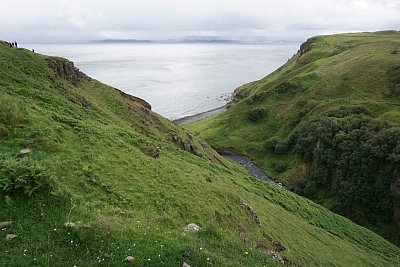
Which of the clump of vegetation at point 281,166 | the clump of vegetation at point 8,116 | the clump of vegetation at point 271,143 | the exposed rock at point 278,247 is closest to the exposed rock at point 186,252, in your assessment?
the exposed rock at point 278,247

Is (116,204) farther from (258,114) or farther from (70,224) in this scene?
(258,114)

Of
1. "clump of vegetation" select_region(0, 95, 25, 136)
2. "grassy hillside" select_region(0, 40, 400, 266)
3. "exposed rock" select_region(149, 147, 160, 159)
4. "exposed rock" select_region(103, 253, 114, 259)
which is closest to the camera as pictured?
"exposed rock" select_region(103, 253, 114, 259)

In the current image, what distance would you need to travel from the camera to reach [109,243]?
14.3 meters

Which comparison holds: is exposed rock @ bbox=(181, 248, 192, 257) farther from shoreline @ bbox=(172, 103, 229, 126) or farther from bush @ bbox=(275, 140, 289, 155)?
shoreline @ bbox=(172, 103, 229, 126)

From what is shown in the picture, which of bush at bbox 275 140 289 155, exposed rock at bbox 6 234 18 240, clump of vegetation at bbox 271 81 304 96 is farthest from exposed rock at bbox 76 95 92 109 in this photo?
clump of vegetation at bbox 271 81 304 96

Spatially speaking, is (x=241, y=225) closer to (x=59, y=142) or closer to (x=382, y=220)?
(x=59, y=142)

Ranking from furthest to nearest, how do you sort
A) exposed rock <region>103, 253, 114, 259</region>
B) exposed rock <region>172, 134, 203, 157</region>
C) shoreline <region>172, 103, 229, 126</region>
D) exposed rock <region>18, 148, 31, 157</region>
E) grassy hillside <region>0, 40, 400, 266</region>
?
1. shoreline <region>172, 103, 229, 126</region>
2. exposed rock <region>172, 134, 203, 157</region>
3. exposed rock <region>18, 148, 31, 157</region>
4. grassy hillside <region>0, 40, 400, 266</region>
5. exposed rock <region>103, 253, 114, 259</region>

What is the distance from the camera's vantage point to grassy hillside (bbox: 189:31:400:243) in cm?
7406

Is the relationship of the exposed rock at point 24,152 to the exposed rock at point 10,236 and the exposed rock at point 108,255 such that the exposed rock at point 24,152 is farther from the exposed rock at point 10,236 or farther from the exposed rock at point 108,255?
the exposed rock at point 108,255

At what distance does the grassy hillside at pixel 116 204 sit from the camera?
46.9ft

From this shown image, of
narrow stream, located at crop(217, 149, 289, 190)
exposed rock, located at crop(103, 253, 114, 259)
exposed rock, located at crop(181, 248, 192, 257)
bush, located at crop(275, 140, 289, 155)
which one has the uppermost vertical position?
exposed rock, located at crop(103, 253, 114, 259)

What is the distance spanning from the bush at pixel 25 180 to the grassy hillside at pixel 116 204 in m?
0.05

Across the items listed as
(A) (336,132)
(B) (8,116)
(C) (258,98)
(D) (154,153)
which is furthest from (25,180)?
(C) (258,98)

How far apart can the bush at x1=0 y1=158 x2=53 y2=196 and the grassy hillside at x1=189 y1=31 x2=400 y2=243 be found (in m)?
69.1
